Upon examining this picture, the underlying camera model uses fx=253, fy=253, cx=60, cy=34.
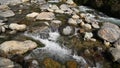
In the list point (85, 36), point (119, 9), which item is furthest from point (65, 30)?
point (119, 9)

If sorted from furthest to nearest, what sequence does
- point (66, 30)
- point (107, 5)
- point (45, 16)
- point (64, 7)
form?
point (107, 5)
point (64, 7)
point (45, 16)
point (66, 30)

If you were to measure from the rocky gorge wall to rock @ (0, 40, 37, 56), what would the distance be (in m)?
5.07

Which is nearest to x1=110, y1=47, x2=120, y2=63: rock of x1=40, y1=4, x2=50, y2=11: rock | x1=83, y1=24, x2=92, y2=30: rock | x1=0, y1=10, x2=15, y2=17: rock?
x1=83, y1=24, x2=92, y2=30: rock

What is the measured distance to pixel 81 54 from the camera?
788 cm

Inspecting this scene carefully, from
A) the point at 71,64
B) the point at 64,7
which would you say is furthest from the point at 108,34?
the point at 64,7

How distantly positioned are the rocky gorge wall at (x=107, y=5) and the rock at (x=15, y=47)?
5066 mm

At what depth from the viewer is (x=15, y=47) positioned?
758 cm

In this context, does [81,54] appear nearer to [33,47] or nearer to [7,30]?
[33,47]

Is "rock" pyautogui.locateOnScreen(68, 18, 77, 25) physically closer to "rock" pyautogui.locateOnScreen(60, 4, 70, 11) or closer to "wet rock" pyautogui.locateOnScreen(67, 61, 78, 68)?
"rock" pyautogui.locateOnScreen(60, 4, 70, 11)

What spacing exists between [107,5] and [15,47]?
5.86 m

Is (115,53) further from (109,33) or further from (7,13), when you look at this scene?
(7,13)

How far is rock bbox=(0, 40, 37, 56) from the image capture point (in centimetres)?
745

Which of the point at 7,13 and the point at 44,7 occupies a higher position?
the point at 7,13

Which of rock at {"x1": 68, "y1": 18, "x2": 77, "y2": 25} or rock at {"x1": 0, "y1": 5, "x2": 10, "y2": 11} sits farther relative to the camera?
rock at {"x1": 0, "y1": 5, "x2": 10, "y2": 11}
